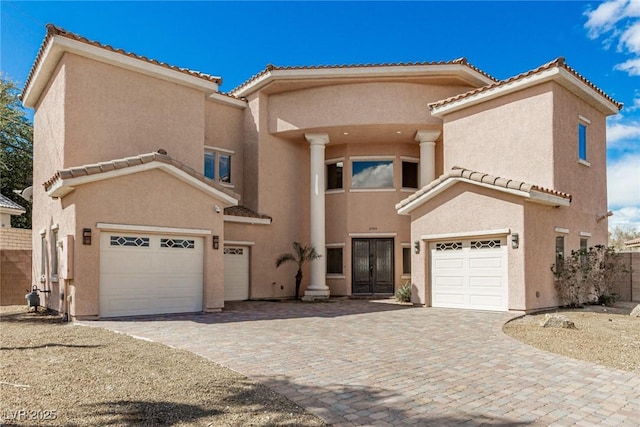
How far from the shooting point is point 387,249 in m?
20.8

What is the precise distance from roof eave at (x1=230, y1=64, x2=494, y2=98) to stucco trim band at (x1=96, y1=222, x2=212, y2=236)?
26.9ft

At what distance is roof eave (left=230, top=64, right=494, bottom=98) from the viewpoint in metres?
18.9

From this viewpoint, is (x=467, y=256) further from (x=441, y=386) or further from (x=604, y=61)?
(x=604, y=61)

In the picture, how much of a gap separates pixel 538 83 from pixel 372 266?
992cm

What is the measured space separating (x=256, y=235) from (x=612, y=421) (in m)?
15.8

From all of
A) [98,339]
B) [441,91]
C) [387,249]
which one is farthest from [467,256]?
[98,339]

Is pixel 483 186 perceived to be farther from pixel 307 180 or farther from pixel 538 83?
pixel 307 180

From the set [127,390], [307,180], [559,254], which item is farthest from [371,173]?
[127,390]

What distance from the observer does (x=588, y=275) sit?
15953mm

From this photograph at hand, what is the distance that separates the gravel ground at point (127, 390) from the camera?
491 centimetres

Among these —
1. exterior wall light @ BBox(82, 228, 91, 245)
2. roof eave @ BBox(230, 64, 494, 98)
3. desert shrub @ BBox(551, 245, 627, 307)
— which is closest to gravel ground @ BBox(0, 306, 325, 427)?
exterior wall light @ BBox(82, 228, 91, 245)

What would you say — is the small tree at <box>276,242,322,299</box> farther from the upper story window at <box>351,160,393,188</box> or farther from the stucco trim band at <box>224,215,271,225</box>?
the upper story window at <box>351,160,393,188</box>

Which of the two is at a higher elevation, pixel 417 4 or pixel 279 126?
pixel 417 4

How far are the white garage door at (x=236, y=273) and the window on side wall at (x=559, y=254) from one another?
11.7 metres
